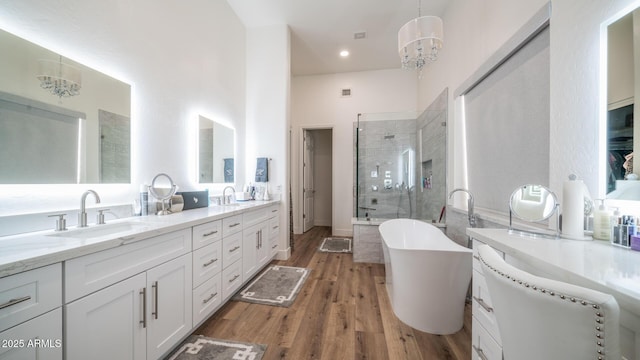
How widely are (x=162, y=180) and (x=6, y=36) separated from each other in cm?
114

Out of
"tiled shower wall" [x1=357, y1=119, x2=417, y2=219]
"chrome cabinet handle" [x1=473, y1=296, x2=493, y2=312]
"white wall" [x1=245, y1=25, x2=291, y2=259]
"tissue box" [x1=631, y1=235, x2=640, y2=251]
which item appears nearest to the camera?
"tissue box" [x1=631, y1=235, x2=640, y2=251]

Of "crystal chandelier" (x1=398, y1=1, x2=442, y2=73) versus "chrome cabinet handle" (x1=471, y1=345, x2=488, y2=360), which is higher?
"crystal chandelier" (x1=398, y1=1, x2=442, y2=73)

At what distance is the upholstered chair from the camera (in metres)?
0.43

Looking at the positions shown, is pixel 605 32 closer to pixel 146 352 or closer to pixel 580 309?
pixel 580 309

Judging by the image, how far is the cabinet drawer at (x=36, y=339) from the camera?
702 millimetres

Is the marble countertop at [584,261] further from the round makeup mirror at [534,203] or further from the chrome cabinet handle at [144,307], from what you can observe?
the chrome cabinet handle at [144,307]

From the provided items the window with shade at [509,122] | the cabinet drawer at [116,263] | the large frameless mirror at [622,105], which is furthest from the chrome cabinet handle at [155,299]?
the window with shade at [509,122]

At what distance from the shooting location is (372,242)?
10.4ft

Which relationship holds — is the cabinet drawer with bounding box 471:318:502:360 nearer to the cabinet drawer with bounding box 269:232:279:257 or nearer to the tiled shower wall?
the cabinet drawer with bounding box 269:232:279:257

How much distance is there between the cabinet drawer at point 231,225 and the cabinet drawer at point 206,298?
35 centimetres

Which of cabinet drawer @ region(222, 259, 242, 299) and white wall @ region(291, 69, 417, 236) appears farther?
white wall @ region(291, 69, 417, 236)

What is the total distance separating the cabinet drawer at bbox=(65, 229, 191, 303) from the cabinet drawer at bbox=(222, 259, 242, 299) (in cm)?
62

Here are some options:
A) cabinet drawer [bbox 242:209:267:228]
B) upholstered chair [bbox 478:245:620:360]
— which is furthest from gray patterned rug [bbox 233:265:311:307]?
upholstered chair [bbox 478:245:620:360]

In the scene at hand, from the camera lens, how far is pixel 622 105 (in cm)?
91
